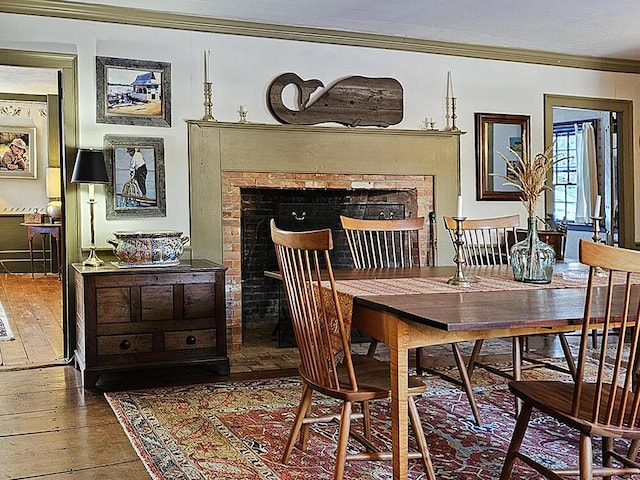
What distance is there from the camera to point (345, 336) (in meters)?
2.27

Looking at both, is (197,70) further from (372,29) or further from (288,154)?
(372,29)

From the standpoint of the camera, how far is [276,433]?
121 inches

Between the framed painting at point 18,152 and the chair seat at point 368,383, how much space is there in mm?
8877

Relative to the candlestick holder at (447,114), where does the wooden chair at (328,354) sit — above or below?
below

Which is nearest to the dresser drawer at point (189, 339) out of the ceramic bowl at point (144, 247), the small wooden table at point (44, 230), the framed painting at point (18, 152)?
the ceramic bowl at point (144, 247)

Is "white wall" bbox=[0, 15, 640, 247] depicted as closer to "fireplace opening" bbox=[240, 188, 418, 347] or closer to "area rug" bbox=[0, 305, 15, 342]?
"fireplace opening" bbox=[240, 188, 418, 347]

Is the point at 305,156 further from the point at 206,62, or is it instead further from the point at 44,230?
the point at 44,230

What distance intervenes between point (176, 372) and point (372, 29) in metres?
2.88

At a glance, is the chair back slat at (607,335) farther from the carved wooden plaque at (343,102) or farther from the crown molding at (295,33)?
the crown molding at (295,33)

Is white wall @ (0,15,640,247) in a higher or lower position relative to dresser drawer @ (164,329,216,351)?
higher

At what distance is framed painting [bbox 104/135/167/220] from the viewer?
463cm

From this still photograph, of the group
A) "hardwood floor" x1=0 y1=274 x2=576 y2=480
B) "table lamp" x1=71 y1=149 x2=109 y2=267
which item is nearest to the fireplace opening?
"hardwood floor" x1=0 y1=274 x2=576 y2=480

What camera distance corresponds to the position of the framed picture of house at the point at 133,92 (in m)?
4.61

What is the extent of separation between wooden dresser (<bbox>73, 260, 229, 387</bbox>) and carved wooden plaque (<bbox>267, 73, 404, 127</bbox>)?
1.47 m
